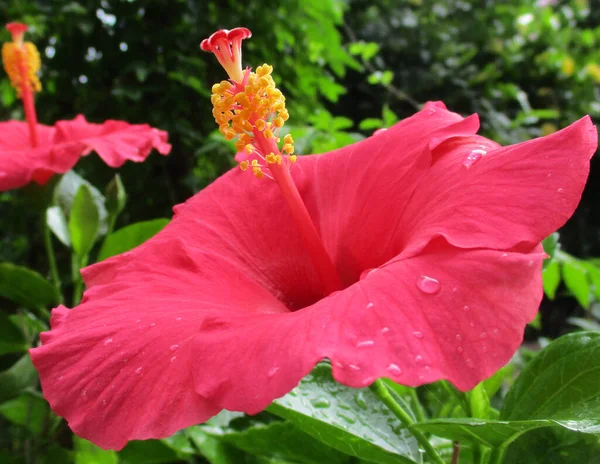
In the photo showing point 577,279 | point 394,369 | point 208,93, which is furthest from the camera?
point 208,93

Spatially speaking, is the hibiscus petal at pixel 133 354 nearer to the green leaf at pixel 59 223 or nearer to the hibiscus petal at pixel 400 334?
the hibiscus petal at pixel 400 334

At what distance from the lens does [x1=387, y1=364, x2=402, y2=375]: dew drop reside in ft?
1.14

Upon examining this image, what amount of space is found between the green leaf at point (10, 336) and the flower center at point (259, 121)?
0.56 metres

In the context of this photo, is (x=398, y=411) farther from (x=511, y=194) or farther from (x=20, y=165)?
(x=20, y=165)

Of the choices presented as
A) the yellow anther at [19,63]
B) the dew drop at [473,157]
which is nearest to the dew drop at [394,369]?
the dew drop at [473,157]

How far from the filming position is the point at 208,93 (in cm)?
→ 144

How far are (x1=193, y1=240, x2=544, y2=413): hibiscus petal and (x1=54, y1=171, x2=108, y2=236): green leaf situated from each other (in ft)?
2.08

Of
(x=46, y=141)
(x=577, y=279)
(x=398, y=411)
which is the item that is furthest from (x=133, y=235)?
(x=577, y=279)

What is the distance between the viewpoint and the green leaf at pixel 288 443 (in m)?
0.62

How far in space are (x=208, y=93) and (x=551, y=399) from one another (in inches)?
45.4

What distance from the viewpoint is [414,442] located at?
53 cm

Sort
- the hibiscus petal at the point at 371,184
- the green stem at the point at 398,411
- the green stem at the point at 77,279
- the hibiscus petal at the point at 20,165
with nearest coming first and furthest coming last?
the green stem at the point at 398,411 < the hibiscus petal at the point at 371,184 < the hibiscus petal at the point at 20,165 < the green stem at the point at 77,279

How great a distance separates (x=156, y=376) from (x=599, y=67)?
2826 millimetres

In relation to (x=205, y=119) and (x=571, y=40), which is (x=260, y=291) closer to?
(x=205, y=119)
